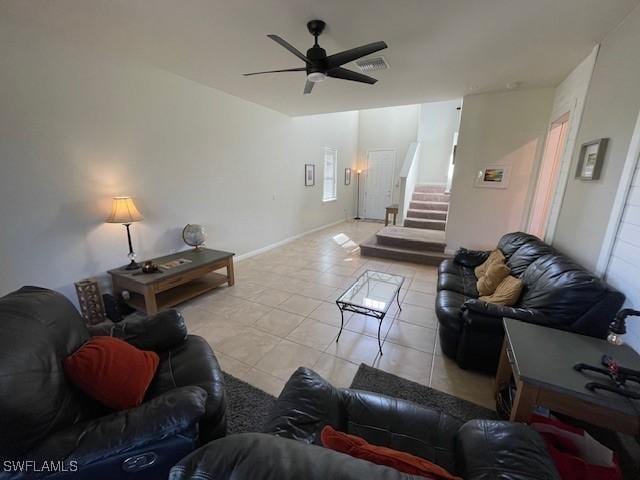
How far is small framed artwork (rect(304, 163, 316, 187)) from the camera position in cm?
604

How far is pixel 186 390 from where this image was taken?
44.4 inches

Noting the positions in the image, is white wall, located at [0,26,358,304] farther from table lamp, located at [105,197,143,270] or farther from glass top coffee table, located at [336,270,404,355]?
glass top coffee table, located at [336,270,404,355]

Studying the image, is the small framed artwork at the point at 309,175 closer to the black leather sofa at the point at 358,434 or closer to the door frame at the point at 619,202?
the door frame at the point at 619,202

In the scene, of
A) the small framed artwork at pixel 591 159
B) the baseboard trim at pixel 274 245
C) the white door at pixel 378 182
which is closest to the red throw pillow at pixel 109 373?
the baseboard trim at pixel 274 245

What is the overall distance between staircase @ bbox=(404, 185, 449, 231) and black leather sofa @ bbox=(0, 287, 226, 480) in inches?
207

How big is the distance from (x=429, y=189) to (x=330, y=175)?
8.63 feet

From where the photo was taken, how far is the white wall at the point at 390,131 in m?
7.70

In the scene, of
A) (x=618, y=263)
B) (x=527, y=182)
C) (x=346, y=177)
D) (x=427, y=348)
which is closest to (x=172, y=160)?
(x=427, y=348)

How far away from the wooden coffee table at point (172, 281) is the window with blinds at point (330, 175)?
412 cm

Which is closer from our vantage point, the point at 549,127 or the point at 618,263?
the point at 618,263

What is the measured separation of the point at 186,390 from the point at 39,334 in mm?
652

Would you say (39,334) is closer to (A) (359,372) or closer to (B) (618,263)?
(A) (359,372)

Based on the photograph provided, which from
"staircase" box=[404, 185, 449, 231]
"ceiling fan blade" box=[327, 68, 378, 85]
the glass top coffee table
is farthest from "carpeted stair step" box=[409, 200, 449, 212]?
"ceiling fan blade" box=[327, 68, 378, 85]

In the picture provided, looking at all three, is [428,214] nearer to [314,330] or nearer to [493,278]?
[493,278]
